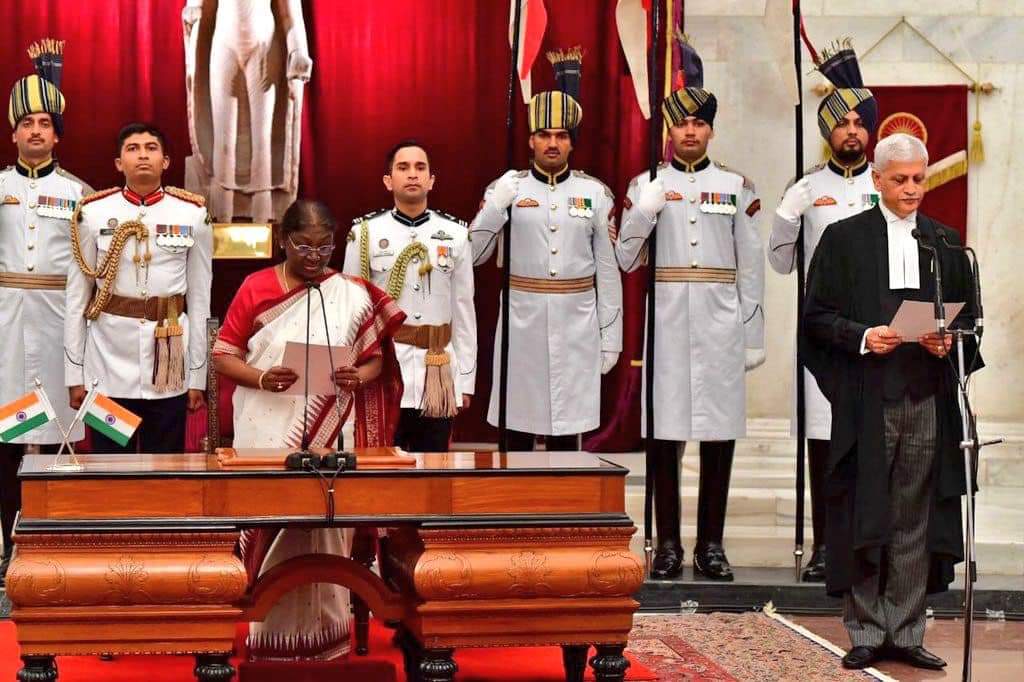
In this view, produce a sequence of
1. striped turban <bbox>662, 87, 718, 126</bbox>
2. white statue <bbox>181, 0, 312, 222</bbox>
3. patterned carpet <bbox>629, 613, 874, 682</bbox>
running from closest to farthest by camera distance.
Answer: patterned carpet <bbox>629, 613, 874, 682</bbox>, striped turban <bbox>662, 87, 718, 126</bbox>, white statue <bbox>181, 0, 312, 222</bbox>

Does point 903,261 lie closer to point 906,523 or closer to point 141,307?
point 906,523

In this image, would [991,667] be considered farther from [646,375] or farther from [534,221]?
[534,221]

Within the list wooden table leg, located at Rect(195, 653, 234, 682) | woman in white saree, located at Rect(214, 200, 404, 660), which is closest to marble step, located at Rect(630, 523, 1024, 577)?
woman in white saree, located at Rect(214, 200, 404, 660)

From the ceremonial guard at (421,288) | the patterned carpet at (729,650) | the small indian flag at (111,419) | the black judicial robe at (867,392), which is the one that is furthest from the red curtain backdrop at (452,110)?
the small indian flag at (111,419)

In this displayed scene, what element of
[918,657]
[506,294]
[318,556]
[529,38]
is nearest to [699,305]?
[506,294]

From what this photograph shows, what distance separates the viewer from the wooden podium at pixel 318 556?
4.29 m

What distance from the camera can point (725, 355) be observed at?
21.7ft

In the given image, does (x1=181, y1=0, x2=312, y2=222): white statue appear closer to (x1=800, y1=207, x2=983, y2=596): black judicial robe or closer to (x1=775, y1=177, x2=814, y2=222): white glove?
(x1=775, y1=177, x2=814, y2=222): white glove

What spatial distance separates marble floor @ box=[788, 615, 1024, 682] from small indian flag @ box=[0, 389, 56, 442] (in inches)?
109

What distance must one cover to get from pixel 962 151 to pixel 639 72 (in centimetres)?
243

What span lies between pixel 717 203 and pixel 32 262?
2805 mm

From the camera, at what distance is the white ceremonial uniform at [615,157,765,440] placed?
21.5 feet

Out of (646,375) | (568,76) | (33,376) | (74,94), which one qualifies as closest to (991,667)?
(646,375)

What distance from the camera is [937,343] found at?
16.5 feet
